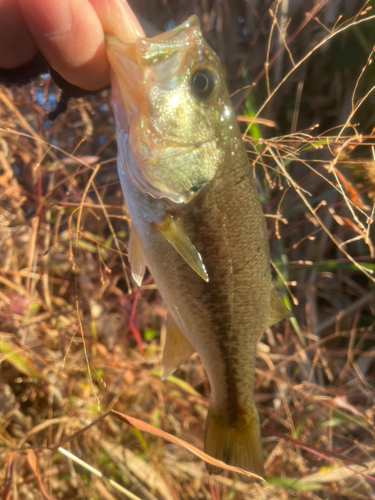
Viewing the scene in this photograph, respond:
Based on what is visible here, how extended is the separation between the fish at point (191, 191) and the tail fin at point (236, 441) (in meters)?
0.10

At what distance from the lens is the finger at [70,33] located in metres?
0.89

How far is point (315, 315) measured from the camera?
1872mm

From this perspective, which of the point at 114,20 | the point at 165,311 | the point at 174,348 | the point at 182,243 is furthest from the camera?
the point at 165,311

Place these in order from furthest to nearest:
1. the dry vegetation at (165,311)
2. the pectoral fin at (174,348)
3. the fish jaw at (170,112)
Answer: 1. the dry vegetation at (165,311)
2. the pectoral fin at (174,348)
3. the fish jaw at (170,112)

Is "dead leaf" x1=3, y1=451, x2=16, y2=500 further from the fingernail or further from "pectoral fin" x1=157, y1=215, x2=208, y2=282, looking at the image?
the fingernail

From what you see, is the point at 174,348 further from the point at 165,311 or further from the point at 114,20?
the point at 114,20

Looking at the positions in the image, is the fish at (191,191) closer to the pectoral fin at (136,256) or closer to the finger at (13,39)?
the pectoral fin at (136,256)

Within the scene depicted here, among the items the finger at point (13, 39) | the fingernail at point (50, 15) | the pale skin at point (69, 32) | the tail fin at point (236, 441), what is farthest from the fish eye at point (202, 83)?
the tail fin at point (236, 441)

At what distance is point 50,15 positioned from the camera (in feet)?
2.96

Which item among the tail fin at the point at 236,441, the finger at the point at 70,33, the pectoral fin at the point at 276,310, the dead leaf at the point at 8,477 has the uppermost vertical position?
the finger at the point at 70,33

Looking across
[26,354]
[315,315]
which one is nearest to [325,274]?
[315,315]

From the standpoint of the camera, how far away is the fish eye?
857mm

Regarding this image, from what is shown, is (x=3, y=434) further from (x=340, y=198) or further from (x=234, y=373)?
(x=340, y=198)

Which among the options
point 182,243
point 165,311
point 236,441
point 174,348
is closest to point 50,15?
point 182,243
